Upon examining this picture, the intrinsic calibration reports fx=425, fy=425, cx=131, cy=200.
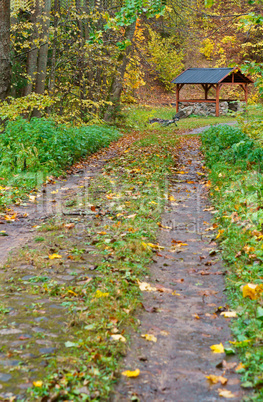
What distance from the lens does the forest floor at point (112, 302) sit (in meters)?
2.61

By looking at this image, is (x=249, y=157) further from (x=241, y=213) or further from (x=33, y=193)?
(x=33, y=193)

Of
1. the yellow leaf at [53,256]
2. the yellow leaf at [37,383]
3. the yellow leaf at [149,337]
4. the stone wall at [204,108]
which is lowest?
the yellow leaf at [149,337]

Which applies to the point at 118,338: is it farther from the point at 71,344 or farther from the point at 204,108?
the point at 204,108

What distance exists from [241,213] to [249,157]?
7.61ft

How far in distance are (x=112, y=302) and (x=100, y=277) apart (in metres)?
0.57

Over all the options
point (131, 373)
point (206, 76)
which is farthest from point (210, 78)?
point (131, 373)

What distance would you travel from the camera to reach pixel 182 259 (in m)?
4.72

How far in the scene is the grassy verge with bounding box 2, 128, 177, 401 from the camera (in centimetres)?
257

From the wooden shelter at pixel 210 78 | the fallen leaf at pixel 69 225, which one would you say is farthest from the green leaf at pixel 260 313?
the wooden shelter at pixel 210 78

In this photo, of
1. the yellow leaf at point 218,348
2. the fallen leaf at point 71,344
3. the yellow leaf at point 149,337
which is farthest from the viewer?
the yellow leaf at point 149,337

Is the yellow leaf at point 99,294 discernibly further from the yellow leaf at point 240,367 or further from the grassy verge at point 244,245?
the yellow leaf at point 240,367

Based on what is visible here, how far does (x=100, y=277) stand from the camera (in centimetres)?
396

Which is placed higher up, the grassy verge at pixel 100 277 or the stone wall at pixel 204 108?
the stone wall at pixel 204 108

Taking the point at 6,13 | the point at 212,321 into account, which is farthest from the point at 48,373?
the point at 6,13
